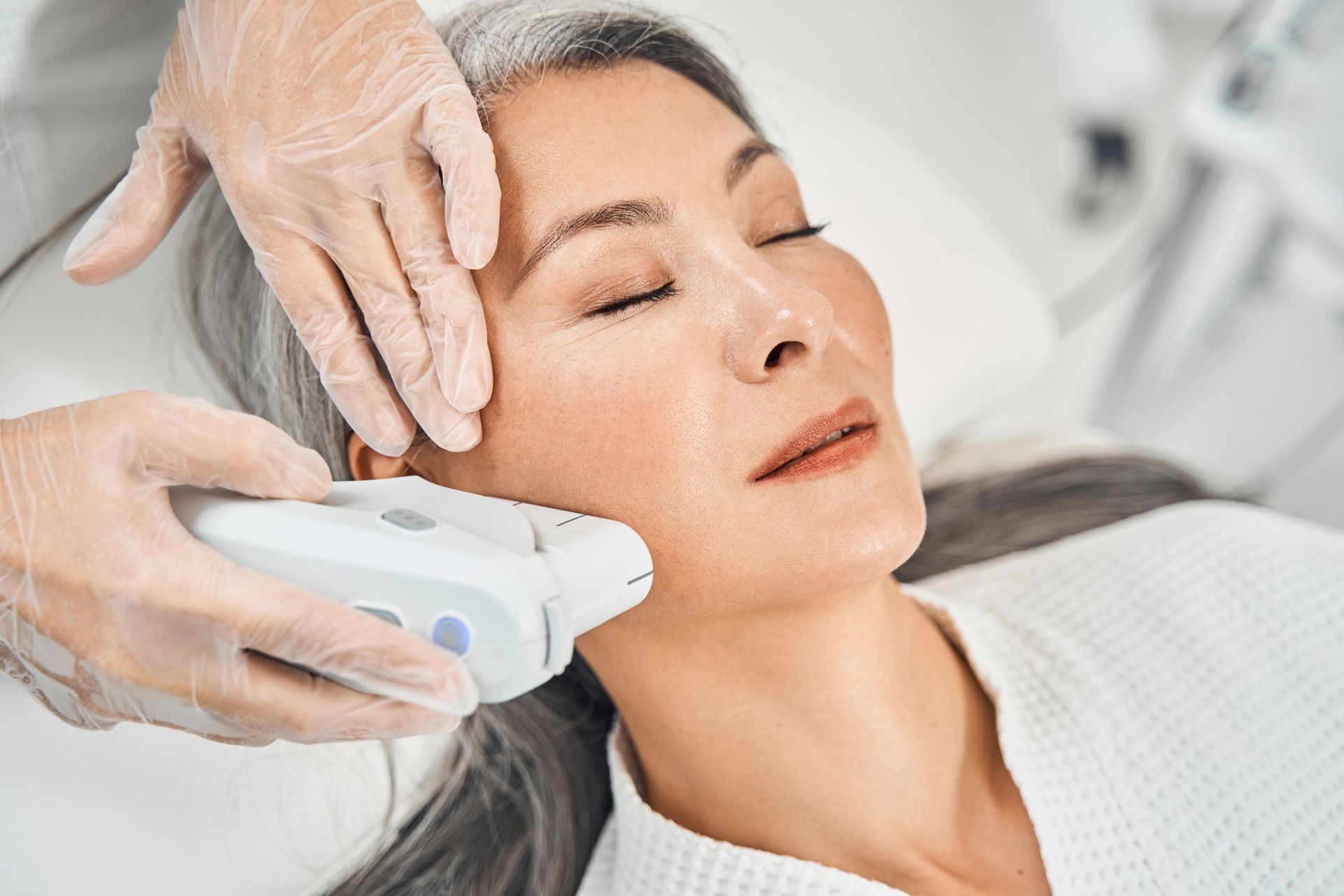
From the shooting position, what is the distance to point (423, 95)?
33.4 inches

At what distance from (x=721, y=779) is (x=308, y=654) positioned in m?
0.48

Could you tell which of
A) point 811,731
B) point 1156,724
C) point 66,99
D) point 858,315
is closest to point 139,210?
point 66,99

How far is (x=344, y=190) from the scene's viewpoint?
839 mm

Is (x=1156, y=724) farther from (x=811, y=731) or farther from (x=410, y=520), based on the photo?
(x=410, y=520)

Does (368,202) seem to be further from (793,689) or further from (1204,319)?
(1204,319)

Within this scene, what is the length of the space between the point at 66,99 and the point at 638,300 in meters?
0.57

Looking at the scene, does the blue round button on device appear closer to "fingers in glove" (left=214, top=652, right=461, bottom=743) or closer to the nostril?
"fingers in glove" (left=214, top=652, right=461, bottom=743)

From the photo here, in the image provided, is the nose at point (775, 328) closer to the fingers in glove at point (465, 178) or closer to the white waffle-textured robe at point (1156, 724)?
the fingers in glove at point (465, 178)

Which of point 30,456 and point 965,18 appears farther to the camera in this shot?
point 965,18

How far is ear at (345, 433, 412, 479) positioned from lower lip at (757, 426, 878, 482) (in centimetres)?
37

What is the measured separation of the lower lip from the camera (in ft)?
2.78

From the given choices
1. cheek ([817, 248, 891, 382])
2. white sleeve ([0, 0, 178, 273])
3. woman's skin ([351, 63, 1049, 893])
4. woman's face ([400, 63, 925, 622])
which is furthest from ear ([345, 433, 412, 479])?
cheek ([817, 248, 891, 382])

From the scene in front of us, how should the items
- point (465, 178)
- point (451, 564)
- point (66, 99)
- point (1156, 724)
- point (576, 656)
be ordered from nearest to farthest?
1. point (451, 564)
2. point (465, 178)
3. point (66, 99)
4. point (1156, 724)
5. point (576, 656)

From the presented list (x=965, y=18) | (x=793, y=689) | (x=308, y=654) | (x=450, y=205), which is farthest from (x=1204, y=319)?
(x=308, y=654)
